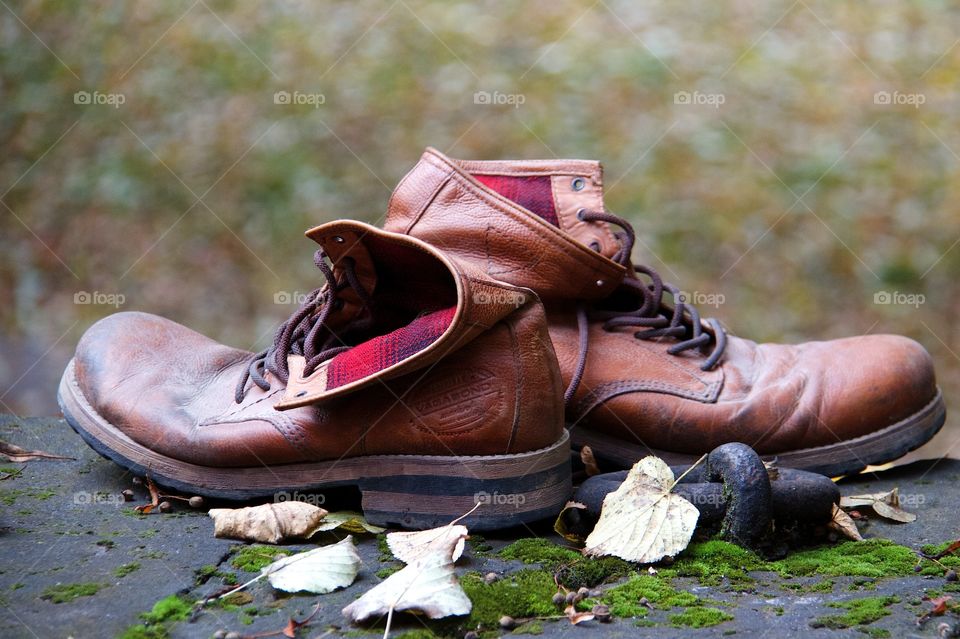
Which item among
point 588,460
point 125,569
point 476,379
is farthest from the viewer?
point 588,460

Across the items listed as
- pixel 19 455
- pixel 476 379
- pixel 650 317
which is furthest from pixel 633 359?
pixel 19 455

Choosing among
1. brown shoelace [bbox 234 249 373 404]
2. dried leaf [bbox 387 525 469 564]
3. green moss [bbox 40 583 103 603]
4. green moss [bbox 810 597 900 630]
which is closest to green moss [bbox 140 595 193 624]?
green moss [bbox 40 583 103 603]

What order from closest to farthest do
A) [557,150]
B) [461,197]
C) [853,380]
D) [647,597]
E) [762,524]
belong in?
1. [647,597]
2. [762,524]
3. [461,197]
4. [853,380]
5. [557,150]

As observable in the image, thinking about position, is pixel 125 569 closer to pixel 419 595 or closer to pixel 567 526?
pixel 419 595

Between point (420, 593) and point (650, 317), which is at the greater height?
point (650, 317)

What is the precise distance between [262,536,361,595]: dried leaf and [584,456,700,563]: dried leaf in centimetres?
42

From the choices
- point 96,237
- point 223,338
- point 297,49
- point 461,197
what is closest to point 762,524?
point 461,197

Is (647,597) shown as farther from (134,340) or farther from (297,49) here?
(297,49)

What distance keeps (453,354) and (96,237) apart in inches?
130

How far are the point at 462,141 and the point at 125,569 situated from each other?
3.07 metres

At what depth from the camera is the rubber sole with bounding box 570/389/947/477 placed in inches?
86.6

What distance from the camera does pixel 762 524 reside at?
1.71 metres

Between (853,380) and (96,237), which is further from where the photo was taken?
(96,237)

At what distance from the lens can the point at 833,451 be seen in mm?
2248
